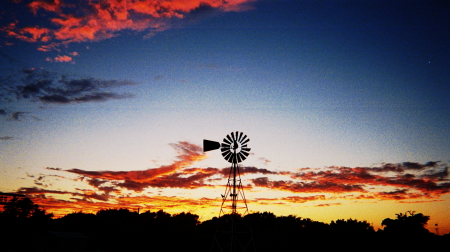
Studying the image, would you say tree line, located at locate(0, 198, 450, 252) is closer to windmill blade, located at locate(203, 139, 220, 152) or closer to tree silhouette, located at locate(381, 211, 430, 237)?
tree silhouette, located at locate(381, 211, 430, 237)

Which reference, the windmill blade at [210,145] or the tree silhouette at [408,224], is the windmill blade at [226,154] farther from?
the tree silhouette at [408,224]

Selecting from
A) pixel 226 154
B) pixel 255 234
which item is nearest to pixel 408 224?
pixel 255 234

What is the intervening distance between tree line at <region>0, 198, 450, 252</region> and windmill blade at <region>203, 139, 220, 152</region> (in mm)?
31447

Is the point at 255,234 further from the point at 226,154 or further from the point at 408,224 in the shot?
the point at 226,154

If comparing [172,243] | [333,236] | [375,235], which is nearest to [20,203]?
[172,243]

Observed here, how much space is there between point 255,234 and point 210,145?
4165 cm

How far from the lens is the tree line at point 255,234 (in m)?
59.8

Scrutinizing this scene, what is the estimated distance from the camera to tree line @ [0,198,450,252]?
59844mm

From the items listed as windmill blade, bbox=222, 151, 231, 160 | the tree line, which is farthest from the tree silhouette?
windmill blade, bbox=222, 151, 231, 160

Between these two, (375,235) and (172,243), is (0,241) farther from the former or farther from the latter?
(375,235)

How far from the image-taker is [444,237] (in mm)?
57531

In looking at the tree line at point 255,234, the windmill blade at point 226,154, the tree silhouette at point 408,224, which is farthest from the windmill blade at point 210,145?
the tree silhouette at point 408,224

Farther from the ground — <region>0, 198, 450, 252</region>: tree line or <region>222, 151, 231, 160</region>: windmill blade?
<region>222, 151, 231, 160</region>: windmill blade

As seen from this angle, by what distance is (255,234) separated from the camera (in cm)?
7400
